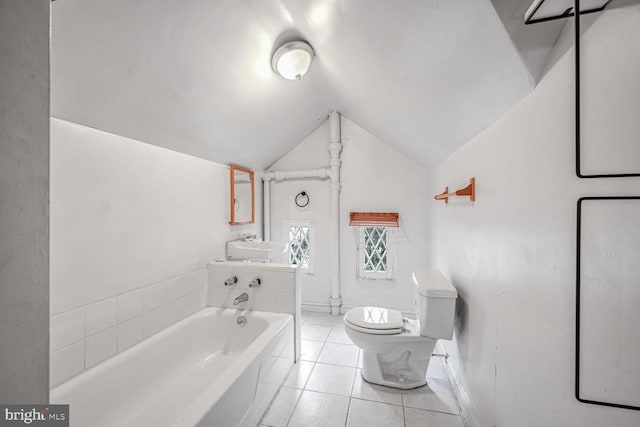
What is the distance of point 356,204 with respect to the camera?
2863mm

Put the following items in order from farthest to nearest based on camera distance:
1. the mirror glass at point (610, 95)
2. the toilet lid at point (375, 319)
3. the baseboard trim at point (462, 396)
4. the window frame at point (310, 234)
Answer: the window frame at point (310, 234)
the toilet lid at point (375, 319)
the baseboard trim at point (462, 396)
the mirror glass at point (610, 95)

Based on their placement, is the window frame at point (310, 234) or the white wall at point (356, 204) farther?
the window frame at point (310, 234)

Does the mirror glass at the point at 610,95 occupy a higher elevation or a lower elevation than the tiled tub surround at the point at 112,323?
higher

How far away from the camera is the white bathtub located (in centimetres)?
113

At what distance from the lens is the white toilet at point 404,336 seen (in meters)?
1.55

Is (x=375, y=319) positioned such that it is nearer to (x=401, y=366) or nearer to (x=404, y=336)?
(x=404, y=336)

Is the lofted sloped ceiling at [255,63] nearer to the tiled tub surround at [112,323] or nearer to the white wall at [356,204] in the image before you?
the white wall at [356,204]

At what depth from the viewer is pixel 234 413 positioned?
1.18 metres

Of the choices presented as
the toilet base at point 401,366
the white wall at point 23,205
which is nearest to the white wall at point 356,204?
the toilet base at point 401,366

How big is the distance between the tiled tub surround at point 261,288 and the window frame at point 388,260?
1069 millimetres

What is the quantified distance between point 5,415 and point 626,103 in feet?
4.21

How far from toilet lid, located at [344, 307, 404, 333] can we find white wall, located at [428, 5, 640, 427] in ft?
1.49

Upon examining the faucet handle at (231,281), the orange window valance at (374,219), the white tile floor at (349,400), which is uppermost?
the orange window valance at (374,219)

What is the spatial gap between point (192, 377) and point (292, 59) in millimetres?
2235
